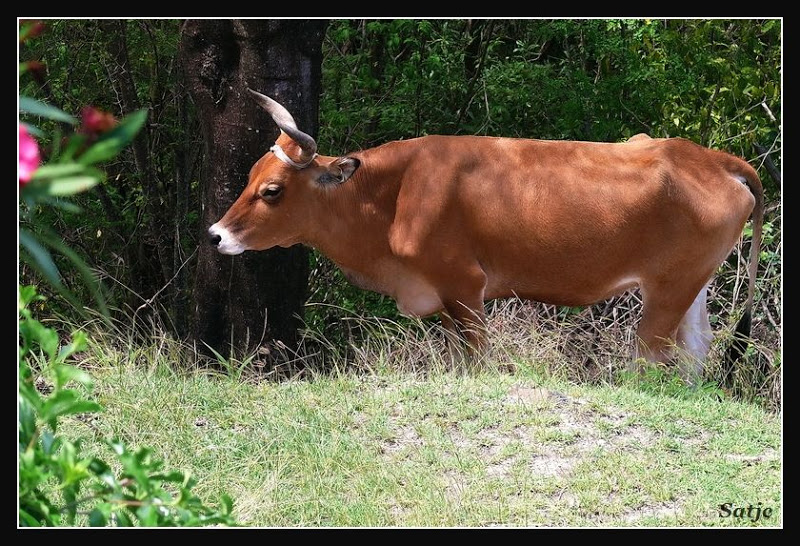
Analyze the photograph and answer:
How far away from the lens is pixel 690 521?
219 inches

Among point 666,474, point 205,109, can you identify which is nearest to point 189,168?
point 205,109

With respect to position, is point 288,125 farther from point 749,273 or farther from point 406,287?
point 749,273

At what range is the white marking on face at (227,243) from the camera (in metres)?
7.53

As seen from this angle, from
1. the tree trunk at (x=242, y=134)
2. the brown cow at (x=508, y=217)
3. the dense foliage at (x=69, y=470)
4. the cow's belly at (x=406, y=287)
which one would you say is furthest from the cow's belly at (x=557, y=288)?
the dense foliage at (x=69, y=470)

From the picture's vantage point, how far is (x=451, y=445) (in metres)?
6.23

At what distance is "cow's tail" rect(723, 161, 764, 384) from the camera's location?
779cm

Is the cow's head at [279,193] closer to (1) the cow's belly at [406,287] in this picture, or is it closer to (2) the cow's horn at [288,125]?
(2) the cow's horn at [288,125]

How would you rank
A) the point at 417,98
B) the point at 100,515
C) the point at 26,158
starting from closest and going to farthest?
the point at 26,158, the point at 100,515, the point at 417,98

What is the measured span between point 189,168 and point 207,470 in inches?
186

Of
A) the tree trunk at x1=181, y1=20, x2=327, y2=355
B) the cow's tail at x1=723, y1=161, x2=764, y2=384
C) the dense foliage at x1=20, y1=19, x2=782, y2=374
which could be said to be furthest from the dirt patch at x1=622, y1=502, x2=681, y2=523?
the dense foliage at x1=20, y1=19, x2=782, y2=374

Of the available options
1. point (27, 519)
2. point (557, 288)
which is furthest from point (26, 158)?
point (557, 288)

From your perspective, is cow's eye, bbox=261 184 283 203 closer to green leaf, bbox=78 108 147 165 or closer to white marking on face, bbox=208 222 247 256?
white marking on face, bbox=208 222 247 256

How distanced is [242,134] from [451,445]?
3.04 m

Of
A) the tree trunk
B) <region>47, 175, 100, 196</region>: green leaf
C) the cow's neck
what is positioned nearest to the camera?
<region>47, 175, 100, 196</region>: green leaf
